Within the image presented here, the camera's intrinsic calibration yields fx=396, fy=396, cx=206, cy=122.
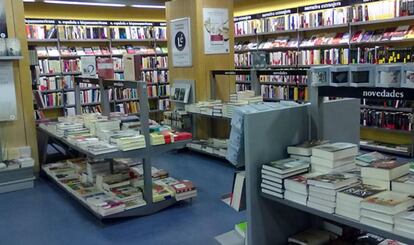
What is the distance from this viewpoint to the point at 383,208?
160 centimetres

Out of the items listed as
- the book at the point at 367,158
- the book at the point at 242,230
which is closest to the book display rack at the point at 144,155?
the book at the point at 242,230

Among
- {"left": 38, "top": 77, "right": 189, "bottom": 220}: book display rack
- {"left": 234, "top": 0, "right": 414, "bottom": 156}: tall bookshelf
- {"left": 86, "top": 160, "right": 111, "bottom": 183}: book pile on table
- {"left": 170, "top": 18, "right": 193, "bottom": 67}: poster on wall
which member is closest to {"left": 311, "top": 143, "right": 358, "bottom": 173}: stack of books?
{"left": 38, "top": 77, "right": 189, "bottom": 220}: book display rack

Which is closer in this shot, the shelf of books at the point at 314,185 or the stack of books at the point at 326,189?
the shelf of books at the point at 314,185

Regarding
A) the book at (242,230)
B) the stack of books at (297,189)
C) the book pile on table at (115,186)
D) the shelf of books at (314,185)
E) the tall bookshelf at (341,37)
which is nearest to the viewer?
the shelf of books at (314,185)

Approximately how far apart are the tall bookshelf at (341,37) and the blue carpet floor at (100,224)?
8.70 feet

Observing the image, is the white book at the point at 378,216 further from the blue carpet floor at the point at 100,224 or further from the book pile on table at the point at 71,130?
the book pile on table at the point at 71,130

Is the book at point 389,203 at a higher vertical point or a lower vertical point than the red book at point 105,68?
lower

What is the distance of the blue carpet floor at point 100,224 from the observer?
11.1 ft

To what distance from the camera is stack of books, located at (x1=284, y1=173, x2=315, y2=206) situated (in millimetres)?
1895

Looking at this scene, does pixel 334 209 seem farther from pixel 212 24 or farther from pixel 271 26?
pixel 271 26

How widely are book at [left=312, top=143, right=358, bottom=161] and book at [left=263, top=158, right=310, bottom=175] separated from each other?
0.09 metres

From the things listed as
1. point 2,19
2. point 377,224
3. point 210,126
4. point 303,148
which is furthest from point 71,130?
point 377,224

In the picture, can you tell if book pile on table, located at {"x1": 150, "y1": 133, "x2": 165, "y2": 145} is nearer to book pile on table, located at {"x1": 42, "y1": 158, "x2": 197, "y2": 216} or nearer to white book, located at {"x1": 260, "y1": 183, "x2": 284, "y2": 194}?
book pile on table, located at {"x1": 42, "y1": 158, "x2": 197, "y2": 216}

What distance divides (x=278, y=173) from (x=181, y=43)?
469cm
